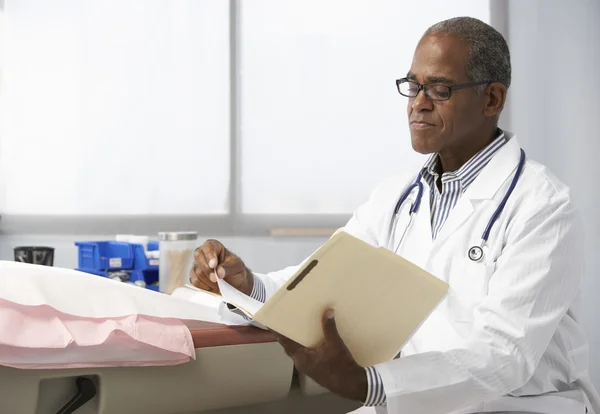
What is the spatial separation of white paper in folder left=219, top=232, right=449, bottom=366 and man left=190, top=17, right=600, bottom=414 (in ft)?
0.10

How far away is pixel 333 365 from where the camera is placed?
1.04 meters

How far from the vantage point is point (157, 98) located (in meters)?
2.73

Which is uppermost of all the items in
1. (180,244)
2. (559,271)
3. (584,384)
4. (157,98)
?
(157,98)

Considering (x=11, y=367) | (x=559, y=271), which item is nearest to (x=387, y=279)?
(x=559, y=271)

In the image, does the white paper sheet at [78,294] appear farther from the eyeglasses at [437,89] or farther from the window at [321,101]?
the window at [321,101]

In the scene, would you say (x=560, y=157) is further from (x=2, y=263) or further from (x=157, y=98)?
(x=2, y=263)

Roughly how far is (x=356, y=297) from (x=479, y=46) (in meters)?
0.71

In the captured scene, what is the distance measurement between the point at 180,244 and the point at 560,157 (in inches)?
77.9

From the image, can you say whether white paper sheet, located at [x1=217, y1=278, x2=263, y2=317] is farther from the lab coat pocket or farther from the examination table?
the lab coat pocket

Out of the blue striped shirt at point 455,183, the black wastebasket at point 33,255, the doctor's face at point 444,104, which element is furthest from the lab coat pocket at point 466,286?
the black wastebasket at point 33,255

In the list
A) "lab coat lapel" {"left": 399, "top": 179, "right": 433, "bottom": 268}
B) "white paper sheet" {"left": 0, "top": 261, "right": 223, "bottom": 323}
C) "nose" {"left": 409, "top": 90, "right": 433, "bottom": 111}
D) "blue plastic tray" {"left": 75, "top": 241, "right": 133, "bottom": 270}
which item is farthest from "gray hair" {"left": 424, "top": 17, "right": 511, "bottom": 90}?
"blue plastic tray" {"left": 75, "top": 241, "right": 133, "bottom": 270}

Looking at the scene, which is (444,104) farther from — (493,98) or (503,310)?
(503,310)

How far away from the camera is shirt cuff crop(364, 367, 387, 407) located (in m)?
1.06

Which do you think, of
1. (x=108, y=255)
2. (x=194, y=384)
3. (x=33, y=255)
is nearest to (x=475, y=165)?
→ (x=194, y=384)
